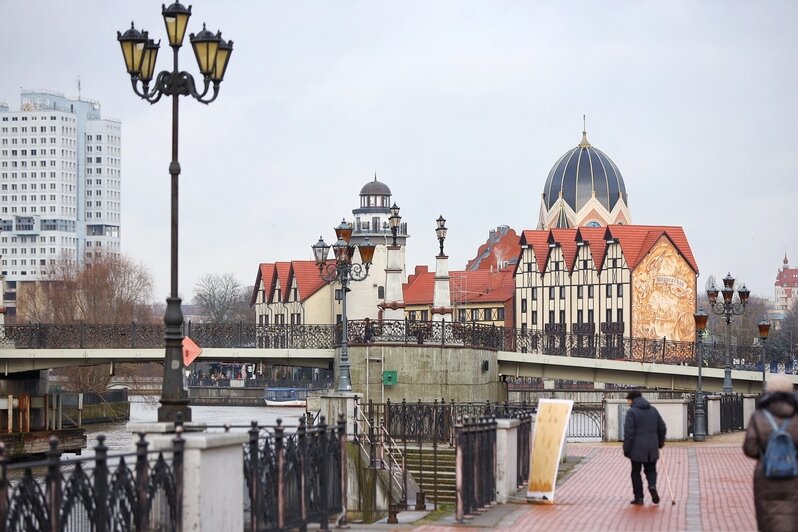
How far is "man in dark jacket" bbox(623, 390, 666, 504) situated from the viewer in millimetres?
20422

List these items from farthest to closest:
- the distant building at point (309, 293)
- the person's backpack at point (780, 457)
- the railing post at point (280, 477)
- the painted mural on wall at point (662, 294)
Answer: the distant building at point (309, 293)
the painted mural on wall at point (662, 294)
the railing post at point (280, 477)
the person's backpack at point (780, 457)

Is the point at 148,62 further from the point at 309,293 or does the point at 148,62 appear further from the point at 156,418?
the point at 309,293

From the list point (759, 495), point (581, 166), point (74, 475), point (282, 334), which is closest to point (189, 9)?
point (74, 475)

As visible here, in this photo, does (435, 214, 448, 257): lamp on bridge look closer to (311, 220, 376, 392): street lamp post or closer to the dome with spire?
(311, 220, 376, 392): street lamp post

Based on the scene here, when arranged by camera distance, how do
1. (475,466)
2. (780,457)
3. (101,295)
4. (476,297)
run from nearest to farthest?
(780,457)
(475,466)
(101,295)
(476,297)

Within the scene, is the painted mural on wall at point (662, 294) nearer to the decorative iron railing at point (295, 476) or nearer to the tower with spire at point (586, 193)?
the tower with spire at point (586, 193)

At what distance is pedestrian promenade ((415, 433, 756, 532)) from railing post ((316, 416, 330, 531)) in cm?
113

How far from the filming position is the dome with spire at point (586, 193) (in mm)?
139125

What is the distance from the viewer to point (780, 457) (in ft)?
39.5

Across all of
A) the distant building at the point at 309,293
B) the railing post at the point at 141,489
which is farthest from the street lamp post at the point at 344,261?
the distant building at the point at 309,293

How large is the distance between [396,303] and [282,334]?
20.6 feet

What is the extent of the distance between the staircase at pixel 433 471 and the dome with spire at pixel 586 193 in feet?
346

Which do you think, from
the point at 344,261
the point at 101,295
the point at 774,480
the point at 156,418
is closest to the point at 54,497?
the point at 774,480

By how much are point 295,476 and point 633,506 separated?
18.4 feet
